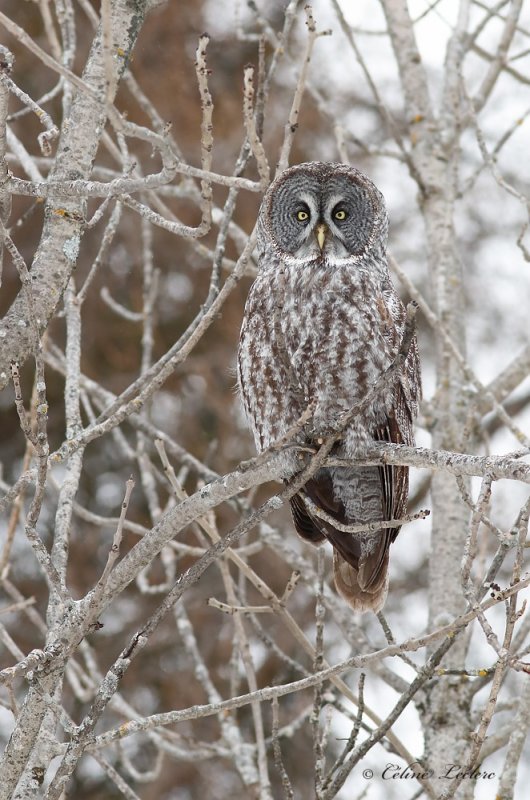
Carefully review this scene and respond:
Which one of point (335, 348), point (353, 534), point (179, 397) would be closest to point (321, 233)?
point (335, 348)

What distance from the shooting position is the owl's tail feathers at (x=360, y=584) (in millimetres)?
4039

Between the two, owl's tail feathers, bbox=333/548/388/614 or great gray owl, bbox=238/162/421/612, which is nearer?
great gray owl, bbox=238/162/421/612

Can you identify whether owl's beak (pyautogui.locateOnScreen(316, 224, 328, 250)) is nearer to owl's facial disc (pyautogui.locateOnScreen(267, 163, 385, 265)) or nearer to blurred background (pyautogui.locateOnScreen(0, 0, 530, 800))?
owl's facial disc (pyautogui.locateOnScreen(267, 163, 385, 265))

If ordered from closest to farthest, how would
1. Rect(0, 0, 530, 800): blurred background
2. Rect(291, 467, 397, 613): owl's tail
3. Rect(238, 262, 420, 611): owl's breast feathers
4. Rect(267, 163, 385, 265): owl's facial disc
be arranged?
Rect(238, 262, 420, 611): owl's breast feathers → Rect(291, 467, 397, 613): owl's tail → Rect(267, 163, 385, 265): owl's facial disc → Rect(0, 0, 530, 800): blurred background

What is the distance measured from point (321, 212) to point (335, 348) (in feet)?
2.47

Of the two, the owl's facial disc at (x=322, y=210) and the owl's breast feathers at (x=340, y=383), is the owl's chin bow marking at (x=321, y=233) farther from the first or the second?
the owl's breast feathers at (x=340, y=383)

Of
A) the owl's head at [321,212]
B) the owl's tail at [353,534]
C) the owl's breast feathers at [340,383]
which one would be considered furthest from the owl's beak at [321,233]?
the owl's tail at [353,534]

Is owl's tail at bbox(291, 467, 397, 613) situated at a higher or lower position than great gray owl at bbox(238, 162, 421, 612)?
lower

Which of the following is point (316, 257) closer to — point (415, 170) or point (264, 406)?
point (264, 406)

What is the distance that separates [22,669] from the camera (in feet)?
7.97

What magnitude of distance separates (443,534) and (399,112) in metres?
6.84

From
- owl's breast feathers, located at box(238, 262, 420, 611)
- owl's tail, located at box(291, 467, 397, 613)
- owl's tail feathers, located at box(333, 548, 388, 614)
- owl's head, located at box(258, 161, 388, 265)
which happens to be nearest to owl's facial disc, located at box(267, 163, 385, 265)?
owl's head, located at box(258, 161, 388, 265)

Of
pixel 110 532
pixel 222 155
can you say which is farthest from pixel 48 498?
pixel 222 155

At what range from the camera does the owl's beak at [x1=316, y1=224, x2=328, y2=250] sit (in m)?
4.04
